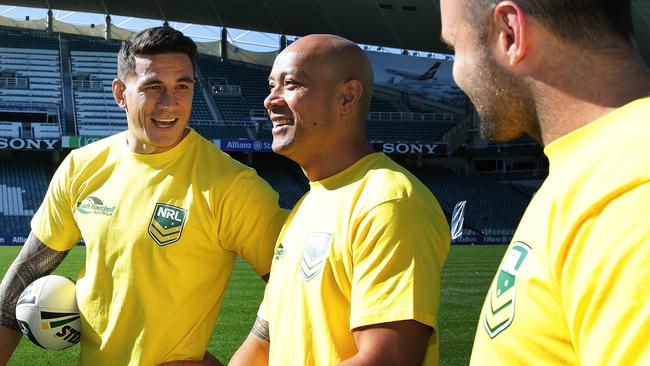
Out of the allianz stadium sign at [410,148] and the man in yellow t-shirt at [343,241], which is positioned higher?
the man in yellow t-shirt at [343,241]

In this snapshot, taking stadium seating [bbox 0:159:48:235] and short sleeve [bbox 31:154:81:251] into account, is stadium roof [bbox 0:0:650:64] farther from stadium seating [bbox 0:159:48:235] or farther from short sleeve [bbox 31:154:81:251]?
short sleeve [bbox 31:154:81:251]

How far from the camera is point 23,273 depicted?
317cm

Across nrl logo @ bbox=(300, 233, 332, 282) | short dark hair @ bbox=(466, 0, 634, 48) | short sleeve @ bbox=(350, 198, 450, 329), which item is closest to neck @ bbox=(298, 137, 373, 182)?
nrl logo @ bbox=(300, 233, 332, 282)

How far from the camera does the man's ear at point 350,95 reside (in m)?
2.59

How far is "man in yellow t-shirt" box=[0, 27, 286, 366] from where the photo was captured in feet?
9.23

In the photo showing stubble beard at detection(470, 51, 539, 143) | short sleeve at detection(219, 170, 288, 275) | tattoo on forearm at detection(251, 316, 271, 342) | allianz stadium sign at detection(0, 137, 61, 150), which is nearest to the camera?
stubble beard at detection(470, 51, 539, 143)

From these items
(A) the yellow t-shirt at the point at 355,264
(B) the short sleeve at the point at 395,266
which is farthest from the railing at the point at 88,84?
(B) the short sleeve at the point at 395,266

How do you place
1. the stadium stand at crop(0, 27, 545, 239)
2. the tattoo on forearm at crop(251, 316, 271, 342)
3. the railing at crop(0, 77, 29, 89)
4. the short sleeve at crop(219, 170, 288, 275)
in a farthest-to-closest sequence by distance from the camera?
the railing at crop(0, 77, 29, 89) < the stadium stand at crop(0, 27, 545, 239) < the short sleeve at crop(219, 170, 288, 275) < the tattoo on forearm at crop(251, 316, 271, 342)

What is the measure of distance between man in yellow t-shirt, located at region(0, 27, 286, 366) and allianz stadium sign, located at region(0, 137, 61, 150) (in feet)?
100

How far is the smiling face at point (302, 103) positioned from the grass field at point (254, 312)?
485 centimetres

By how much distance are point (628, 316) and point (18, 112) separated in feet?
118

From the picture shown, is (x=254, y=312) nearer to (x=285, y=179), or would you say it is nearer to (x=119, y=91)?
(x=119, y=91)

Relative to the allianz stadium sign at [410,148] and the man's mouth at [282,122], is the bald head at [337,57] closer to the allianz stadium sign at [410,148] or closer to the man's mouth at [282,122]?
the man's mouth at [282,122]

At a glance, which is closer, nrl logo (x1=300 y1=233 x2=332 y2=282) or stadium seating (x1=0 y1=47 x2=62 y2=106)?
nrl logo (x1=300 y1=233 x2=332 y2=282)
